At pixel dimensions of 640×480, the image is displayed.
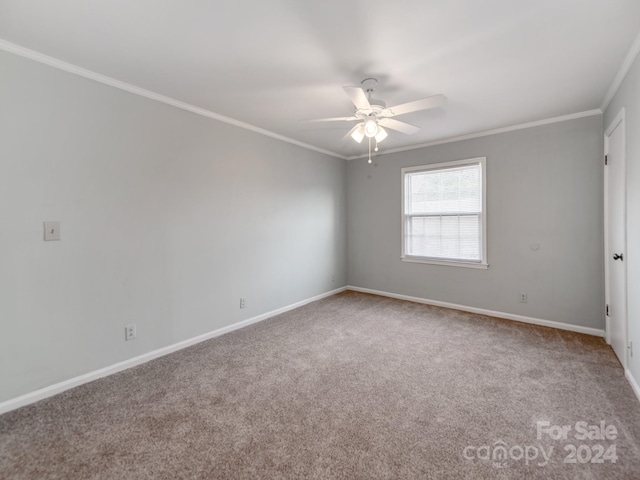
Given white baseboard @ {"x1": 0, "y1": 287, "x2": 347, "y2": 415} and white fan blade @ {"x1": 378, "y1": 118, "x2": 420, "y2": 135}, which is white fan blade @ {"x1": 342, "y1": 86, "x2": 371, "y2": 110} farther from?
white baseboard @ {"x1": 0, "y1": 287, "x2": 347, "y2": 415}

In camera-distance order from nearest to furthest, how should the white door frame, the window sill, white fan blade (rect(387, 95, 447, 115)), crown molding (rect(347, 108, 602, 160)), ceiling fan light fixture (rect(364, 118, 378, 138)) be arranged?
white fan blade (rect(387, 95, 447, 115)), the white door frame, ceiling fan light fixture (rect(364, 118, 378, 138)), crown molding (rect(347, 108, 602, 160)), the window sill

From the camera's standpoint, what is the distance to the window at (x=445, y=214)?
13.3 feet

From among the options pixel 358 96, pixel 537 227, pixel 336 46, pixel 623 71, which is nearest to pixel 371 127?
pixel 358 96

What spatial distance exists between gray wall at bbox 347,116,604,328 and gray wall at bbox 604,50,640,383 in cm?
108

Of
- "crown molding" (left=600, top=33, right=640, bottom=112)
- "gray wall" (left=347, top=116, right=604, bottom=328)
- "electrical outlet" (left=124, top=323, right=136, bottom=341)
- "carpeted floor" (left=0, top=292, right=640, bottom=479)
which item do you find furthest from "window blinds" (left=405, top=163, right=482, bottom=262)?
"electrical outlet" (left=124, top=323, right=136, bottom=341)

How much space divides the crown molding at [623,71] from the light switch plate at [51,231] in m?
4.31

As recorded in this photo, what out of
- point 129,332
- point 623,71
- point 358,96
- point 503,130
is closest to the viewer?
point 358,96

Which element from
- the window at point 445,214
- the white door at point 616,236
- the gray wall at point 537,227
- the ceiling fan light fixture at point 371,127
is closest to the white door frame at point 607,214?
the white door at point 616,236

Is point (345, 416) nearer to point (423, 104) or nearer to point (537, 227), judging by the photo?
point (423, 104)

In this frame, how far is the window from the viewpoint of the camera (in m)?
4.05

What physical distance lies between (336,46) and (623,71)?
7.62 ft

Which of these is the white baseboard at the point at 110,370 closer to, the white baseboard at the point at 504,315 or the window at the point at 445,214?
the white baseboard at the point at 504,315

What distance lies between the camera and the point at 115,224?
2.53 meters

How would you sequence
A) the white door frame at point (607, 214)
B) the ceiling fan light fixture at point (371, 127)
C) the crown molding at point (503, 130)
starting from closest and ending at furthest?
the white door frame at point (607, 214)
the ceiling fan light fixture at point (371, 127)
the crown molding at point (503, 130)
